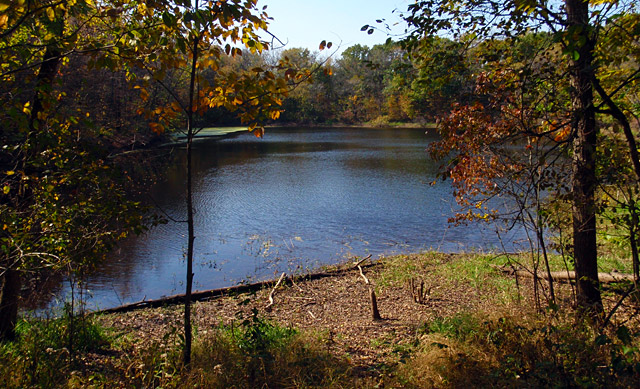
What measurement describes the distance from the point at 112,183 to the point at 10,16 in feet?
7.43

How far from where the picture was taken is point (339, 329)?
573 centimetres

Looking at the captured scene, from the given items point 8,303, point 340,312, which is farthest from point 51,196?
point 340,312

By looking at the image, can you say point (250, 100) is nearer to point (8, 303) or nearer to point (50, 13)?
point (50, 13)

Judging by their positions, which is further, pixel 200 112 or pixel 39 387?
pixel 200 112

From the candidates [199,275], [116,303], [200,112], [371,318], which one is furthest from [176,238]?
[200,112]

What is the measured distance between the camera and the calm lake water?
9.89 meters

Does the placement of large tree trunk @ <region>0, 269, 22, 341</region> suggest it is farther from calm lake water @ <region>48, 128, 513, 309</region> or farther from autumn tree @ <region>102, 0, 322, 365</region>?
calm lake water @ <region>48, 128, 513, 309</region>

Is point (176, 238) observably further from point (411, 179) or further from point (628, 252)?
point (411, 179)

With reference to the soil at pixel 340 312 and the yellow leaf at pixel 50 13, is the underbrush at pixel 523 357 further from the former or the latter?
the yellow leaf at pixel 50 13

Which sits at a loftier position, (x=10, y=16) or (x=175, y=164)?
(x=10, y=16)

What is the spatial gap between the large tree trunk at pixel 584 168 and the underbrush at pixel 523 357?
1.54 ft

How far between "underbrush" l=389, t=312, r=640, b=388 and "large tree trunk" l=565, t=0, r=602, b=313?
47 cm

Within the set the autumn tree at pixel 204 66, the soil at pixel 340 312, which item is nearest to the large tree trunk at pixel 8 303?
the soil at pixel 340 312

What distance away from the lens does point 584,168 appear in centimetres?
403
